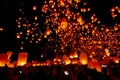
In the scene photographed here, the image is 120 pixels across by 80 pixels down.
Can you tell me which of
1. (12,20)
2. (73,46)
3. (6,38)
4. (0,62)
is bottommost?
(73,46)

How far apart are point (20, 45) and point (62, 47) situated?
181 inches

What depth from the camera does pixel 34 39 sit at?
15.8 m

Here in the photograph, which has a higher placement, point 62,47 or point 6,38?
point 6,38

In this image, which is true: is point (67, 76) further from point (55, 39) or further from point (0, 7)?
point (55, 39)

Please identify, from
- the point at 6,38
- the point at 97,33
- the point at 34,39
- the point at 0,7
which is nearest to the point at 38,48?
the point at 34,39

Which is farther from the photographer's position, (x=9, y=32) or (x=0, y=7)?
(x=9, y=32)

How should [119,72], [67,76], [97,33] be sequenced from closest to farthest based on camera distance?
[67,76] < [119,72] < [97,33]

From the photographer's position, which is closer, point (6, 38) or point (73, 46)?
point (6, 38)

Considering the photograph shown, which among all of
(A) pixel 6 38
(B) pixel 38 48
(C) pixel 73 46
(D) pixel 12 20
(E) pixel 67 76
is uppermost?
(E) pixel 67 76

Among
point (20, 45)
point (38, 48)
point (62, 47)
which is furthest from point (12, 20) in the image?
point (62, 47)

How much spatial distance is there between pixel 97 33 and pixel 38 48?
30.1 feet

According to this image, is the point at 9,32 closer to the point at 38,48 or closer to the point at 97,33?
the point at 38,48

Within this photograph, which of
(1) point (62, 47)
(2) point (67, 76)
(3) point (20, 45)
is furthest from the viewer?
(1) point (62, 47)

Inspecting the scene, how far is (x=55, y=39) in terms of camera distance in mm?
17109
